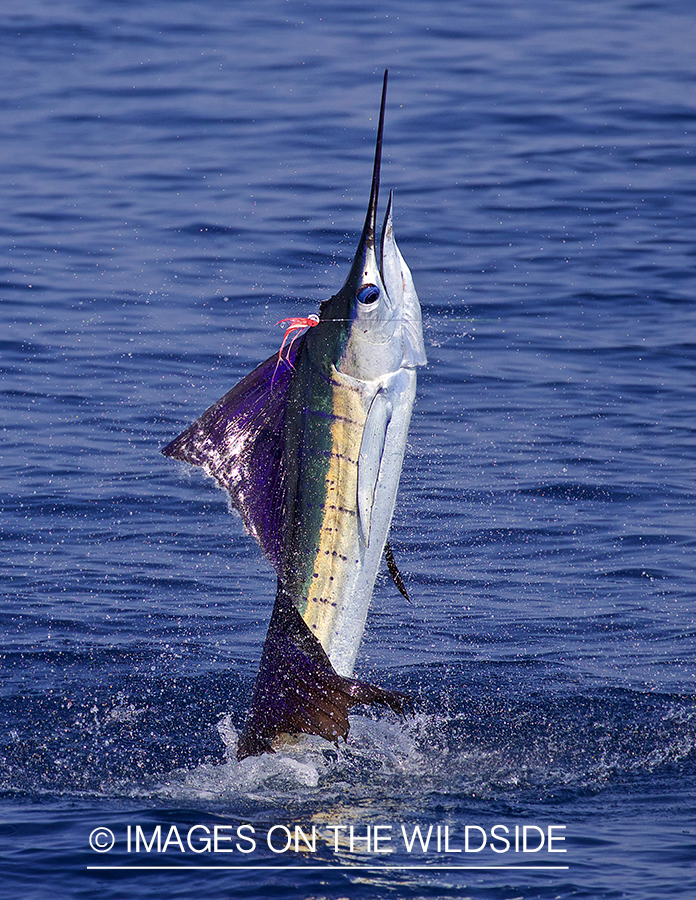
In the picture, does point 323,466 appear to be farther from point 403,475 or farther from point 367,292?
point 403,475

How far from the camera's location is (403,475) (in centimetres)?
854

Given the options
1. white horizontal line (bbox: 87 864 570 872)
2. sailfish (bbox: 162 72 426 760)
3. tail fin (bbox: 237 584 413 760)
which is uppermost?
sailfish (bbox: 162 72 426 760)

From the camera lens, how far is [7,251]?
12.8 meters

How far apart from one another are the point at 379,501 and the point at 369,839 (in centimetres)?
109

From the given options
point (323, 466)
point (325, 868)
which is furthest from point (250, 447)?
point (325, 868)

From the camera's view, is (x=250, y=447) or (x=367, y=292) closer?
(x=367, y=292)

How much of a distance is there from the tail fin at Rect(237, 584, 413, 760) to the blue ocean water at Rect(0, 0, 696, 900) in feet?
1.13

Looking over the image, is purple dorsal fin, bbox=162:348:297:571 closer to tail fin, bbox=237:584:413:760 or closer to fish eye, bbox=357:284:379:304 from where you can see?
tail fin, bbox=237:584:413:760

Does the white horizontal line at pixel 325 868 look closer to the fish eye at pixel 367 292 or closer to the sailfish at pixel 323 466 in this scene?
the sailfish at pixel 323 466

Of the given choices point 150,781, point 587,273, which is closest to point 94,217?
point 587,273

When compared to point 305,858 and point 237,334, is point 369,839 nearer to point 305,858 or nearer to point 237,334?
point 305,858

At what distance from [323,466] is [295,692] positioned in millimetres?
713

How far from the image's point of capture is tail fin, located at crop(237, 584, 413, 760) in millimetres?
4336

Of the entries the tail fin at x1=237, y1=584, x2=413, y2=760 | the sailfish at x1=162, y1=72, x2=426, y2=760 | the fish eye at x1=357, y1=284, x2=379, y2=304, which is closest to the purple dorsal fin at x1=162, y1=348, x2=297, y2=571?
the sailfish at x1=162, y1=72, x2=426, y2=760
